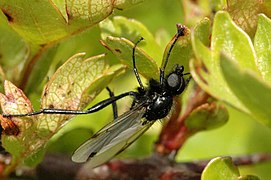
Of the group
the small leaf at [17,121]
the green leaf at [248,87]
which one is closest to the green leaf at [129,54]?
the small leaf at [17,121]

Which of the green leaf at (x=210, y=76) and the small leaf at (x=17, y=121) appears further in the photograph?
the small leaf at (x=17, y=121)

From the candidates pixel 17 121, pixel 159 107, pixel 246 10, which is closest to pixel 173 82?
pixel 159 107

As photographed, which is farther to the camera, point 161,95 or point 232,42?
point 161,95

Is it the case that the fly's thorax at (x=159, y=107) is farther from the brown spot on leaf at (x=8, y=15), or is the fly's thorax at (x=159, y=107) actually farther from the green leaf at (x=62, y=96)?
the brown spot on leaf at (x=8, y=15)

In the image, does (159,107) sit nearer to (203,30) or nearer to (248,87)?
(203,30)

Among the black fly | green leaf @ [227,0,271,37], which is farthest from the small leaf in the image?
green leaf @ [227,0,271,37]

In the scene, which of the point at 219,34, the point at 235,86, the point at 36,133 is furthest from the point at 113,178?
the point at 235,86

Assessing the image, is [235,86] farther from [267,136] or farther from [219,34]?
[267,136]
